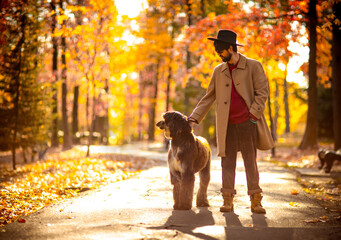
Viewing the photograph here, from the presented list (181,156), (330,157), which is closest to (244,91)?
(181,156)

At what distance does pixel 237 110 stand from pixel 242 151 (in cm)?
56

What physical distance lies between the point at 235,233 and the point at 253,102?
1962 millimetres

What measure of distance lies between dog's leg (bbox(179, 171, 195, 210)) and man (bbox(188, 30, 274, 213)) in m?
0.46

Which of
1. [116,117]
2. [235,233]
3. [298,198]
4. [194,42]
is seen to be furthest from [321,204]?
[116,117]

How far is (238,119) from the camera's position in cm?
635

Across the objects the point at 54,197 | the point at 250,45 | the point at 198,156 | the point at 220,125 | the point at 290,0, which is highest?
the point at 290,0

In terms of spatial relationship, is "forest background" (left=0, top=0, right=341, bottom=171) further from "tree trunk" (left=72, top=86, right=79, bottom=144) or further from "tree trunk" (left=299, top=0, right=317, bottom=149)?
"tree trunk" (left=72, top=86, right=79, bottom=144)

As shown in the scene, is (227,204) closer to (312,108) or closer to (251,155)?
(251,155)

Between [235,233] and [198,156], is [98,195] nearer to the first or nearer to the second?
[198,156]

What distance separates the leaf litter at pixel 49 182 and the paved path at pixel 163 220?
57 cm

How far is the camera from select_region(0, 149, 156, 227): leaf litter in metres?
7.30

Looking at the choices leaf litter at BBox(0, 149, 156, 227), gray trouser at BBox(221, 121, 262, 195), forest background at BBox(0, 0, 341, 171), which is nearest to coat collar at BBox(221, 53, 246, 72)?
gray trouser at BBox(221, 121, 262, 195)

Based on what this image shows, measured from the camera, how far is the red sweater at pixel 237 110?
6.34 metres

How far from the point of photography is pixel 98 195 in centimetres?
799
